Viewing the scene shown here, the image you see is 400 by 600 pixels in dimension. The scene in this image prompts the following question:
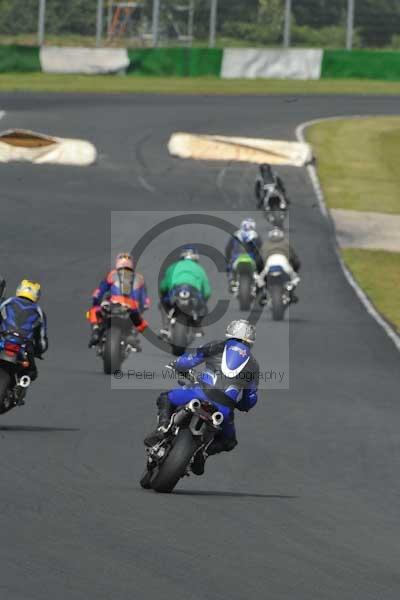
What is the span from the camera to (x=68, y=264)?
31969 mm

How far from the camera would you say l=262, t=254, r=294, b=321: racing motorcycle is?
1078 inches

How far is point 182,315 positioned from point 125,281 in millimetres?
2190

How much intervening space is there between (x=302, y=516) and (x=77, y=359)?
11403mm

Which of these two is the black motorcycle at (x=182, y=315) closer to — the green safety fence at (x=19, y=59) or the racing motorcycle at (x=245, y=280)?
the racing motorcycle at (x=245, y=280)

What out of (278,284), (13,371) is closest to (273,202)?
(278,284)

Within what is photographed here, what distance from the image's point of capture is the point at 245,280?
91.9ft

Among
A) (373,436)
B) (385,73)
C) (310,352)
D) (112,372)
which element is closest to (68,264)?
(310,352)

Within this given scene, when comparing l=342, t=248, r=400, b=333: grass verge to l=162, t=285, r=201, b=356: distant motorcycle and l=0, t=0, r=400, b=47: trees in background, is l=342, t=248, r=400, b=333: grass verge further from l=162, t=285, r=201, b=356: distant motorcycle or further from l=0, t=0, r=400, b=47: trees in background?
l=0, t=0, r=400, b=47: trees in background

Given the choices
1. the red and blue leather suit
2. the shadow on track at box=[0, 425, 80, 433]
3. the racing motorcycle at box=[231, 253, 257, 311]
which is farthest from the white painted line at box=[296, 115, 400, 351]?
the shadow on track at box=[0, 425, 80, 433]

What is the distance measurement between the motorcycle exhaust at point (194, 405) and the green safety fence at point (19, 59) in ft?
168

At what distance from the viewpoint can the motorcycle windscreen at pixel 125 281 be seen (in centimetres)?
Answer: 2017

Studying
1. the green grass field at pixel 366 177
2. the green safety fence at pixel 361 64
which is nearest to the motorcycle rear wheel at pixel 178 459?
the green grass field at pixel 366 177

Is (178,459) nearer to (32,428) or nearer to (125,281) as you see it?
(32,428)

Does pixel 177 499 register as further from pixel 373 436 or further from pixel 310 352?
pixel 310 352
